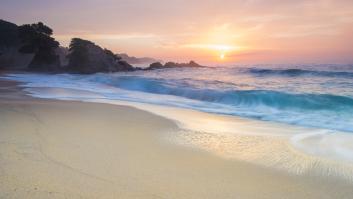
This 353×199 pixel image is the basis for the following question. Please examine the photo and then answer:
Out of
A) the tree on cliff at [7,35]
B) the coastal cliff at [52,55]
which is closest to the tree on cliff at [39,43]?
the coastal cliff at [52,55]

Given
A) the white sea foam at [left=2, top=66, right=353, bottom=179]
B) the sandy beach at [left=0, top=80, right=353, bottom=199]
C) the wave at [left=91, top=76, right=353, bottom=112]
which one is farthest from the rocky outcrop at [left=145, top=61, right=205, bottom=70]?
the sandy beach at [left=0, top=80, right=353, bottom=199]

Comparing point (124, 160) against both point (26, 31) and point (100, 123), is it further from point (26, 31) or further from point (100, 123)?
point (26, 31)

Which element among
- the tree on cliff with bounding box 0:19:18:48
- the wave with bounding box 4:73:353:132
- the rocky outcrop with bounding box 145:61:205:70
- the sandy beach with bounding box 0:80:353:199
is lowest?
the sandy beach with bounding box 0:80:353:199

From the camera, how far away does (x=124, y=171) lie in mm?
3455

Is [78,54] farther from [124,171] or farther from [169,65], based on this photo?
[124,171]

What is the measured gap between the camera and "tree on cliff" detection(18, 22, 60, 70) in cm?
3127

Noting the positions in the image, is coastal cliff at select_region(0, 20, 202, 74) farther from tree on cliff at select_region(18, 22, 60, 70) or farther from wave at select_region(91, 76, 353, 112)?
wave at select_region(91, 76, 353, 112)

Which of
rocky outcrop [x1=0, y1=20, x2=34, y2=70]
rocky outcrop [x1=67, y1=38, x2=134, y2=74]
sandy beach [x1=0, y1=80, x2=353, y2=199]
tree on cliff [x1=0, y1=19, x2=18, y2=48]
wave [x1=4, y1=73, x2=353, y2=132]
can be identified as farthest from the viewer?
tree on cliff [x1=0, y1=19, x2=18, y2=48]

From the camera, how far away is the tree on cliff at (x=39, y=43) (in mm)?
31266

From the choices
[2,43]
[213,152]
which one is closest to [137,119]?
[213,152]

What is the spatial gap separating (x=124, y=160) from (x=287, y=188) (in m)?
1.72

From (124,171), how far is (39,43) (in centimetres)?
3099

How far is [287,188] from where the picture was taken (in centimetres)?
325

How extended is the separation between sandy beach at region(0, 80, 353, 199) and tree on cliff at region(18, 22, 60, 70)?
2796 cm
